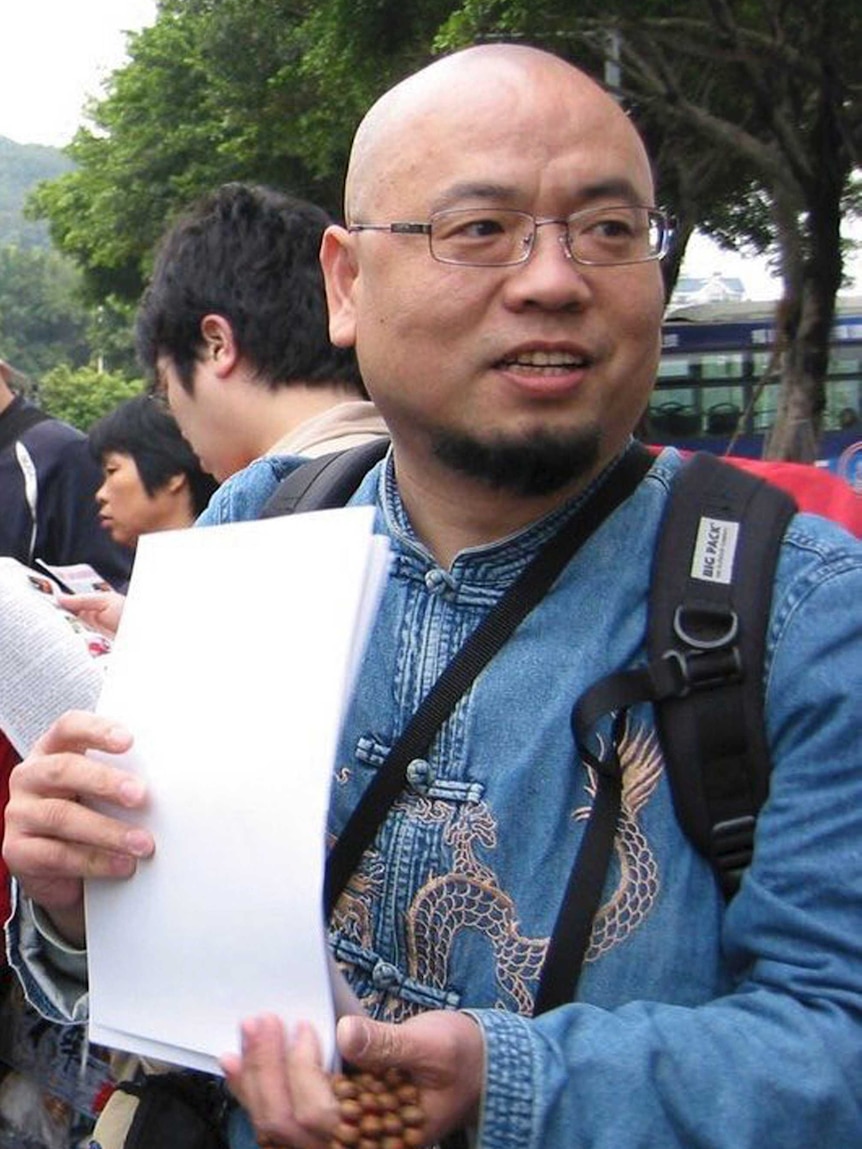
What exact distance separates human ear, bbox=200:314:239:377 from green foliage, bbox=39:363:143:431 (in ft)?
148

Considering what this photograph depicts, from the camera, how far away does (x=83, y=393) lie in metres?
51.6

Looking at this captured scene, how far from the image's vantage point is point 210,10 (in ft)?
64.1

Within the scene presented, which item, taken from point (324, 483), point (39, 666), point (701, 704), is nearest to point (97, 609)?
point (39, 666)

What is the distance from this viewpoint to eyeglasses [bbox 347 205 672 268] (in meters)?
1.37

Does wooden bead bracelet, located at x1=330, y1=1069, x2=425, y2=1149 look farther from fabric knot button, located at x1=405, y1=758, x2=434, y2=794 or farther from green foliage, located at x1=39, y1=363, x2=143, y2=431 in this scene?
green foliage, located at x1=39, y1=363, x2=143, y2=431

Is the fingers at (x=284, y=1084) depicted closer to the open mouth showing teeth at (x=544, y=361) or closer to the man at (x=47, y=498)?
the open mouth showing teeth at (x=544, y=361)

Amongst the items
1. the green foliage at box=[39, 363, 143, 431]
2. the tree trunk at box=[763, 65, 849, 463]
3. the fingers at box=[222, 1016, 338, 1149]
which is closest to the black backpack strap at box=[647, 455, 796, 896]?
the fingers at box=[222, 1016, 338, 1149]

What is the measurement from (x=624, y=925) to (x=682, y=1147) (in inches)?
7.1

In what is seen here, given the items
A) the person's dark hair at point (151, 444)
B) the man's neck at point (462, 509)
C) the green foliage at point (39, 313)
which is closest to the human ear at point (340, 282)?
the man's neck at point (462, 509)

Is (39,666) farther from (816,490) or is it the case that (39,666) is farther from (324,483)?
(816,490)

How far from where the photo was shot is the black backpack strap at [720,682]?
4.17ft

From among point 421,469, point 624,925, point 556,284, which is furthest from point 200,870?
point 556,284

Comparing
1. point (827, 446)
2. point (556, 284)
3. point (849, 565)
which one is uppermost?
point (827, 446)

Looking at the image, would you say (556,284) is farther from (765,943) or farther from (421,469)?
(765,943)
